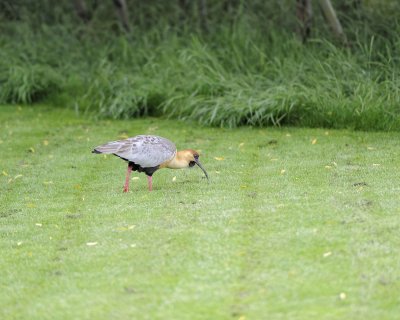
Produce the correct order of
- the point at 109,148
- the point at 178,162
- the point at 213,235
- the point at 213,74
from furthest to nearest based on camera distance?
1. the point at 213,74
2. the point at 178,162
3. the point at 109,148
4. the point at 213,235

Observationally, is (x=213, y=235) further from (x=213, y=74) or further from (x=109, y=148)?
(x=213, y=74)

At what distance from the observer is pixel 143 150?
888 centimetres

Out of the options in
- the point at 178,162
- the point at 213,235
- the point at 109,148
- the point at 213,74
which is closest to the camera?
the point at 213,235

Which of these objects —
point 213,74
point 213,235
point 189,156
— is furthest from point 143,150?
point 213,74

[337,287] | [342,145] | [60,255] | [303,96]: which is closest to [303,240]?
[337,287]

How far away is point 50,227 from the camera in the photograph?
25.5ft

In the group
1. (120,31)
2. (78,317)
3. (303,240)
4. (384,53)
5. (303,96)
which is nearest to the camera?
(78,317)

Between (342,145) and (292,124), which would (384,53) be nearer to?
(292,124)

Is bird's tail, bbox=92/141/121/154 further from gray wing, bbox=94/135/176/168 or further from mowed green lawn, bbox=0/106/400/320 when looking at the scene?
mowed green lawn, bbox=0/106/400/320

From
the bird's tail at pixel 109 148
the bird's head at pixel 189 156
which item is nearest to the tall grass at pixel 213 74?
the bird's head at pixel 189 156

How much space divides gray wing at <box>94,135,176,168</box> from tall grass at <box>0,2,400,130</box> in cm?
369

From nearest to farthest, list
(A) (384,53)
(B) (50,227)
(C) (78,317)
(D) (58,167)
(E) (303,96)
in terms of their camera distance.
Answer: (C) (78,317)
(B) (50,227)
(D) (58,167)
(E) (303,96)
(A) (384,53)

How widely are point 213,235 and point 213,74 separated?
7163mm

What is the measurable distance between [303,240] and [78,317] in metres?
1.96
